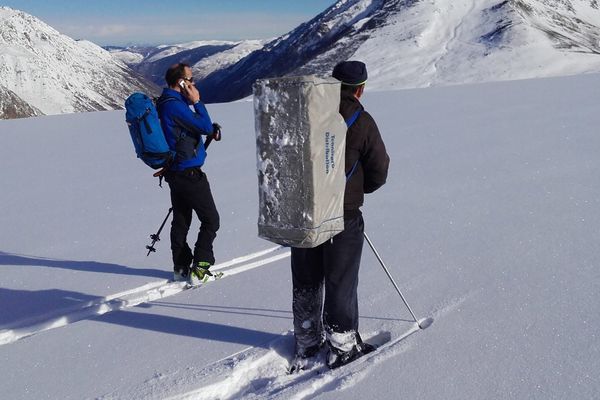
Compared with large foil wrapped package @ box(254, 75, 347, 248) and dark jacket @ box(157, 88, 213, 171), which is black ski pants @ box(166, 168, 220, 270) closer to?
dark jacket @ box(157, 88, 213, 171)

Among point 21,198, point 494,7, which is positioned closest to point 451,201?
point 21,198

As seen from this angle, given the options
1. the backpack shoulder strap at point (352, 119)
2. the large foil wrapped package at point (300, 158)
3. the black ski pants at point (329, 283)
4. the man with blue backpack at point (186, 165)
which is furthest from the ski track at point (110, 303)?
the backpack shoulder strap at point (352, 119)

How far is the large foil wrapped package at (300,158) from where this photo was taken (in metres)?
2.87

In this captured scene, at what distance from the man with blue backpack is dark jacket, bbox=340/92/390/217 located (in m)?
1.76

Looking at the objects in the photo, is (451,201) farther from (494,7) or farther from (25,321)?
(494,7)

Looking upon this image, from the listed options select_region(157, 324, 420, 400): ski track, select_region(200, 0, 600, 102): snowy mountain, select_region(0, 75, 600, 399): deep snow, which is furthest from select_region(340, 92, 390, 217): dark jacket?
select_region(200, 0, 600, 102): snowy mountain

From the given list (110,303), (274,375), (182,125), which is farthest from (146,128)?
(274,375)

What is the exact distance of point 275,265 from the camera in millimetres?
5473

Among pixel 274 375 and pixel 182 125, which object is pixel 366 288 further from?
pixel 182 125

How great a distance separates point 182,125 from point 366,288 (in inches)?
85.1

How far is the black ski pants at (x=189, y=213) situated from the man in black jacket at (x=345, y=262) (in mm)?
1743

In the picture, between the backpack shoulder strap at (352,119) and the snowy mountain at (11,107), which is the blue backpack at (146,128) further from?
the snowy mountain at (11,107)

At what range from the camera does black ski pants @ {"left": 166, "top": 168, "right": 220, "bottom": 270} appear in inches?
193

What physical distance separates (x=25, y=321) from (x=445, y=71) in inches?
2986
